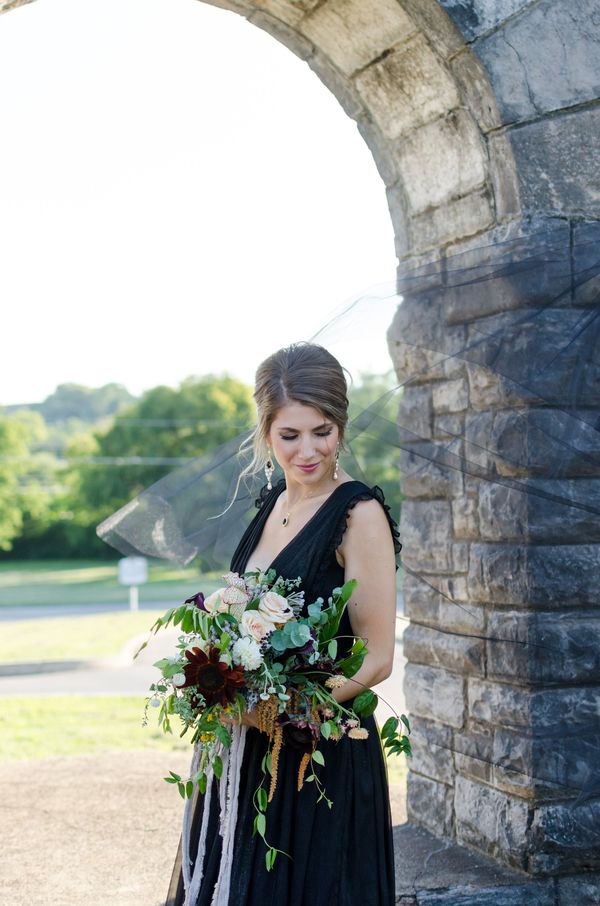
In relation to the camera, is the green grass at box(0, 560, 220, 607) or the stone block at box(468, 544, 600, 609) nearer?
the stone block at box(468, 544, 600, 609)

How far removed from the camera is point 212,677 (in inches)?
92.5

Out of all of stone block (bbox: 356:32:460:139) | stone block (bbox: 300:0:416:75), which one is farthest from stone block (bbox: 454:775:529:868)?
stone block (bbox: 300:0:416:75)

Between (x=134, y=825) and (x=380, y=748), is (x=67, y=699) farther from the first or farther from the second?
(x=380, y=748)

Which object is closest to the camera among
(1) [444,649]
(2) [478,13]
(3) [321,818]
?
(3) [321,818]

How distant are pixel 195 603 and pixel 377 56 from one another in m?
2.67

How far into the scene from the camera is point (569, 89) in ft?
12.1

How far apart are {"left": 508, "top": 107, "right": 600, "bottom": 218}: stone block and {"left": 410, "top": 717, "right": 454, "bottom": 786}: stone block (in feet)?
7.16

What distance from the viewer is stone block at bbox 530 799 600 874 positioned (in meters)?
3.53

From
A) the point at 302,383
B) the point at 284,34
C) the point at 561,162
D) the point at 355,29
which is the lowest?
the point at 302,383

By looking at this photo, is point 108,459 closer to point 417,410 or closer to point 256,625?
point 417,410

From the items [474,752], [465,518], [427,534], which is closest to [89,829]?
[474,752]

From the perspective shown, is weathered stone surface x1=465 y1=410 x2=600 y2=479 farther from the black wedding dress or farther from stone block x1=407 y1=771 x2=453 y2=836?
stone block x1=407 y1=771 x2=453 y2=836

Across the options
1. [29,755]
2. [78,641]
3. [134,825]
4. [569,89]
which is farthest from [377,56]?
[78,641]

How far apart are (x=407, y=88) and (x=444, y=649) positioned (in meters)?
2.38
